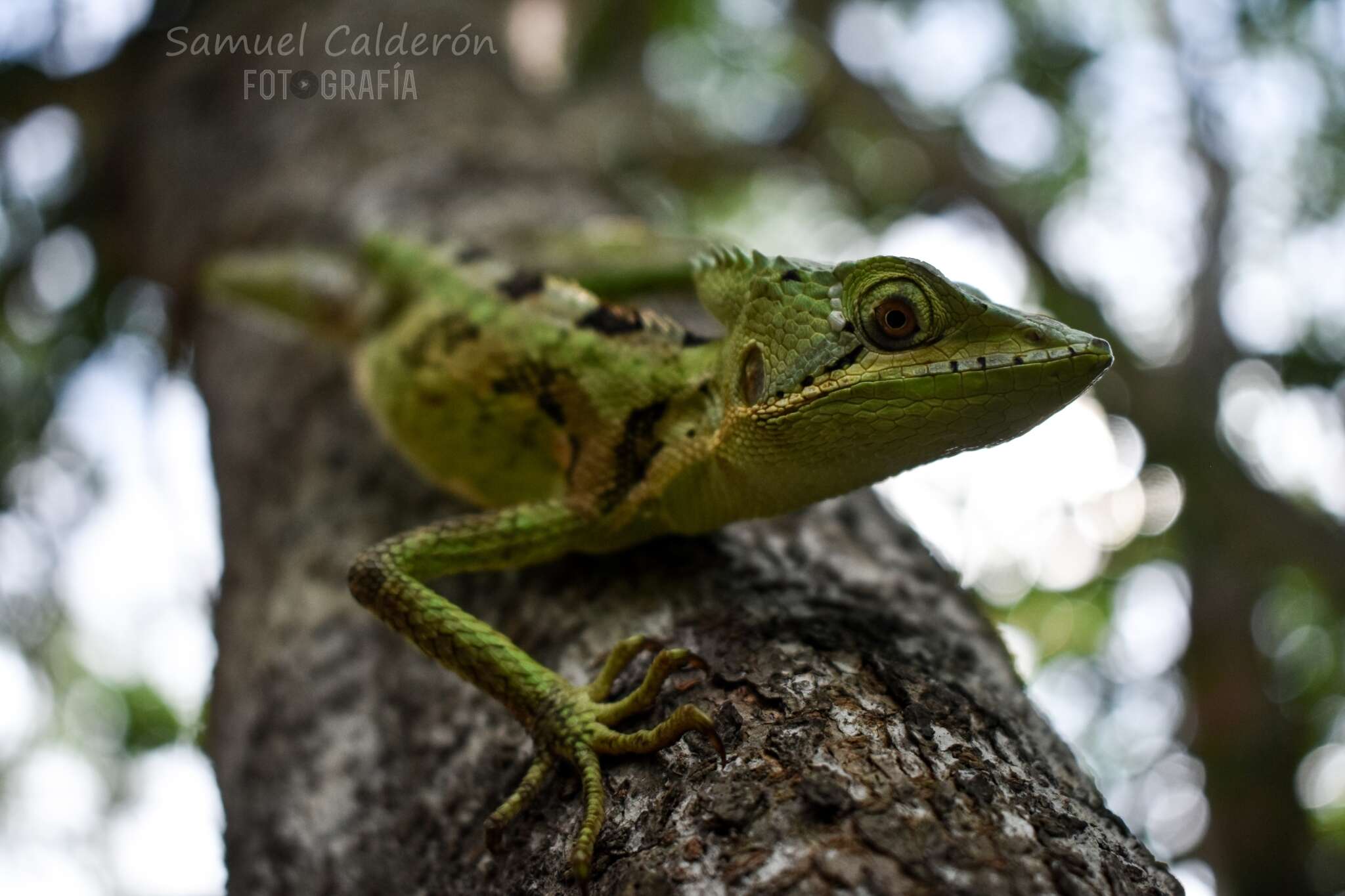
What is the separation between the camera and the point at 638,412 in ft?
11.7

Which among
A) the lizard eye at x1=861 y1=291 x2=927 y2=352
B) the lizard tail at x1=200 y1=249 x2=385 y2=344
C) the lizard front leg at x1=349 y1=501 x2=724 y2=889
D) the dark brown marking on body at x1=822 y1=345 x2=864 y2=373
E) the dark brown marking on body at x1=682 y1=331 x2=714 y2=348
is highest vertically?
the lizard eye at x1=861 y1=291 x2=927 y2=352

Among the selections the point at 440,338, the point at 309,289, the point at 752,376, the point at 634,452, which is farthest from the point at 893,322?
the point at 309,289

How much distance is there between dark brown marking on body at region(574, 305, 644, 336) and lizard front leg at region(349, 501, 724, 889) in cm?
74

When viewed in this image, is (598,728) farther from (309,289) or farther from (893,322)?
(309,289)

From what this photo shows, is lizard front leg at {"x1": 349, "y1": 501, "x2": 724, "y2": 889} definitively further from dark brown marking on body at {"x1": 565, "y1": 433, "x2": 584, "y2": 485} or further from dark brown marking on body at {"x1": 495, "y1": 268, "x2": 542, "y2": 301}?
dark brown marking on body at {"x1": 495, "y1": 268, "x2": 542, "y2": 301}

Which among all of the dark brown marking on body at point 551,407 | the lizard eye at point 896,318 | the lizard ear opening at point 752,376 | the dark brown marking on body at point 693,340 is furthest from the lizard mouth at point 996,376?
the dark brown marking on body at point 551,407

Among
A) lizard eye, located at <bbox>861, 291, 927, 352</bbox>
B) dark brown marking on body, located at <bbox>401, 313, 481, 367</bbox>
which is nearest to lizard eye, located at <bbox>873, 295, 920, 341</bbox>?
lizard eye, located at <bbox>861, 291, 927, 352</bbox>

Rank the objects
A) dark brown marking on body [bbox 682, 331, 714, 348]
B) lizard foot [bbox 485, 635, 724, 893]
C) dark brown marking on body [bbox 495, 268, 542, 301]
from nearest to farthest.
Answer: lizard foot [bbox 485, 635, 724, 893] → dark brown marking on body [bbox 682, 331, 714, 348] → dark brown marking on body [bbox 495, 268, 542, 301]

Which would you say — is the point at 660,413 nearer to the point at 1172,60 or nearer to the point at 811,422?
the point at 811,422

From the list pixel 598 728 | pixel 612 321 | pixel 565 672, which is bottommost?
pixel 565 672

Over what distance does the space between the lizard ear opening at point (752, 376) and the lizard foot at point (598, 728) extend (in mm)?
860

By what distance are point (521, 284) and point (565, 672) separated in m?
1.76

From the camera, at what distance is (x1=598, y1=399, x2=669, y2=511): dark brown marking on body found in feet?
11.5

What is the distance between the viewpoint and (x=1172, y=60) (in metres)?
8.80
